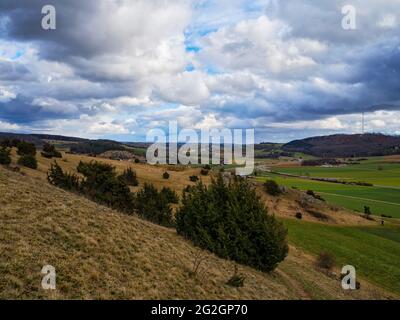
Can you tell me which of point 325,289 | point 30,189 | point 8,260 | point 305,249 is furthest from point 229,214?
point 305,249

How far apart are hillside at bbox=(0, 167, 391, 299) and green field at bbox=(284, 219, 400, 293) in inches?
550

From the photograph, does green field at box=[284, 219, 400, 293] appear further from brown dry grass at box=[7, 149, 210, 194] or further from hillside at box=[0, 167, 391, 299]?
brown dry grass at box=[7, 149, 210, 194]

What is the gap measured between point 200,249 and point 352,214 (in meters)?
56.7

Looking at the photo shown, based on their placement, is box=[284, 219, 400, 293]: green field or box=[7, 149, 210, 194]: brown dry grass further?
box=[7, 149, 210, 194]: brown dry grass

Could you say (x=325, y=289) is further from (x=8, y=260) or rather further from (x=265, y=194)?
(x=265, y=194)

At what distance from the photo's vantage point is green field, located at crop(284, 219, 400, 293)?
3844 centimetres

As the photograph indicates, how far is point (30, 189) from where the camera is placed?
76.6ft

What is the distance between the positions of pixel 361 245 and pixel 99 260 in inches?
1747
